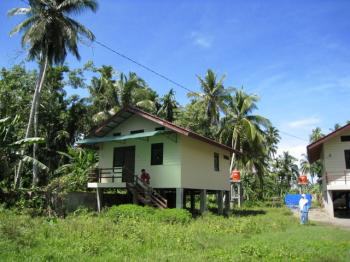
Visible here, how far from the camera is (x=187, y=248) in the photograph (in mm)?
10750

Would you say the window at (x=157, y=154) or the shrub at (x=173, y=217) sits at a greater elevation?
the window at (x=157, y=154)

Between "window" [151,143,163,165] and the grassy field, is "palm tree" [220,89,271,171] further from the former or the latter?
the grassy field

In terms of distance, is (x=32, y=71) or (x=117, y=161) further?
(x=32, y=71)

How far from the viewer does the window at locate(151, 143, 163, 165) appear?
2212 centimetres

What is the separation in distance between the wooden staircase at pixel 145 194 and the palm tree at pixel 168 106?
2288cm

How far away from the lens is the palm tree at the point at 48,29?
86.7 ft

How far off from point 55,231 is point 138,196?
8.78 meters

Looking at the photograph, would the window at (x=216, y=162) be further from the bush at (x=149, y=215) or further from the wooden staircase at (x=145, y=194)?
the bush at (x=149, y=215)

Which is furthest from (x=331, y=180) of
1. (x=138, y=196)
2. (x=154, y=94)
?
(x=154, y=94)

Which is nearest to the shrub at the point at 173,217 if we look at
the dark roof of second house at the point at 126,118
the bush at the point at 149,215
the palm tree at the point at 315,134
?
the bush at the point at 149,215

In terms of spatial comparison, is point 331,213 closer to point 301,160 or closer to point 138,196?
point 138,196

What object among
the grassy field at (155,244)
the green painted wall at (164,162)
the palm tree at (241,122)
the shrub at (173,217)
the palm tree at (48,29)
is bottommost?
the grassy field at (155,244)

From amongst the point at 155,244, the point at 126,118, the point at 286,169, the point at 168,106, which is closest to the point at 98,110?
the point at 168,106

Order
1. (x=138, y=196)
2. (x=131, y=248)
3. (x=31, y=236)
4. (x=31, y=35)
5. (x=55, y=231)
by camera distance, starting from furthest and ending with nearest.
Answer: (x=31, y=35), (x=138, y=196), (x=55, y=231), (x=31, y=236), (x=131, y=248)
